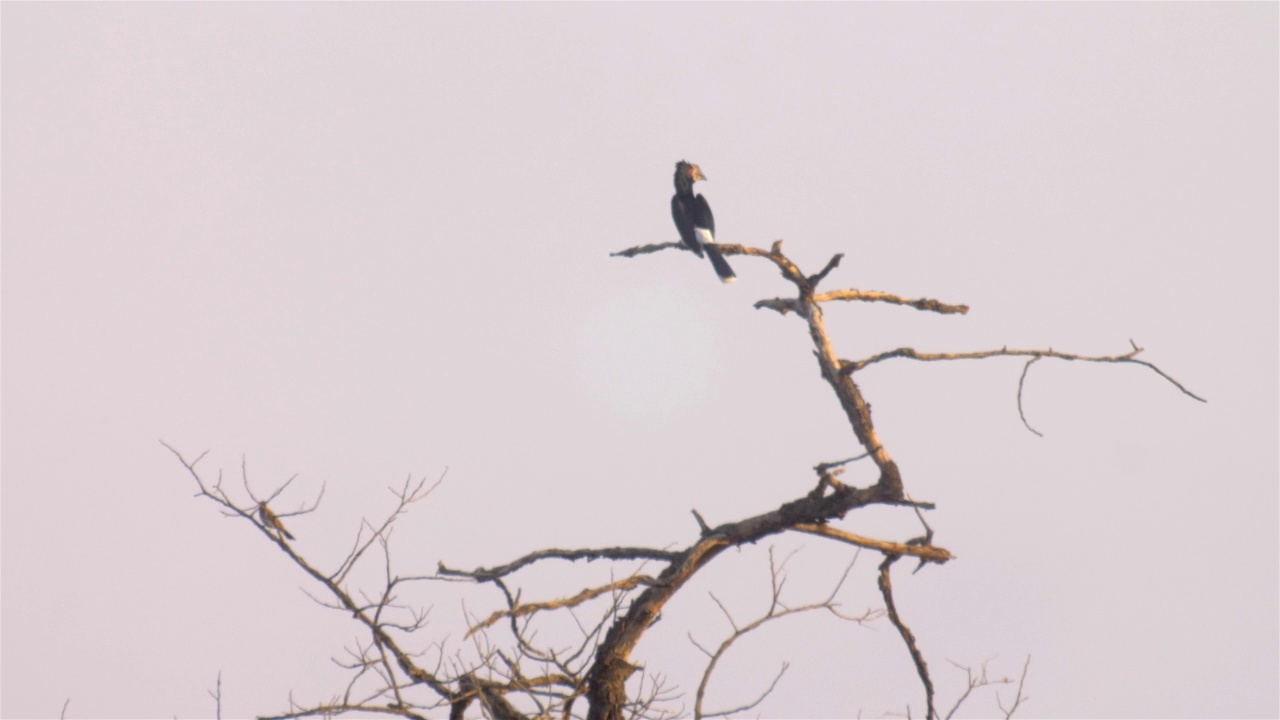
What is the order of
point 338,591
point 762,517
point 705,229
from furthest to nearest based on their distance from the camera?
1. point 705,229
2. point 762,517
3. point 338,591

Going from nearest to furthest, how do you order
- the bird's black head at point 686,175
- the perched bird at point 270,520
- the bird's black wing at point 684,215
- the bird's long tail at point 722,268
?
the perched bird at point 270,520
the bird's long tail at point 722,268
the bird's black wing at point 684,215
the bird's black head at point 686,175

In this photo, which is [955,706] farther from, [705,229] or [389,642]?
[705,229]

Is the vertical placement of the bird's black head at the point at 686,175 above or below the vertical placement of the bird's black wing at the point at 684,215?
above

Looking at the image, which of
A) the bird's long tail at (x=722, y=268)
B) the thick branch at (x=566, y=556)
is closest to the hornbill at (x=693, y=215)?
the bird's long tail at (x=722, y=268)

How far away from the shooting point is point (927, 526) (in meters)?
5.06

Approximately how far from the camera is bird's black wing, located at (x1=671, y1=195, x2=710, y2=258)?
9646 mm

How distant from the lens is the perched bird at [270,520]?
482cm

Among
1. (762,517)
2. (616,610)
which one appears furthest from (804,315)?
(616,610)

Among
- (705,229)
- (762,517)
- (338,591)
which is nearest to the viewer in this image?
(338,591)

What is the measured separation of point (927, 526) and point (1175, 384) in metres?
1.22

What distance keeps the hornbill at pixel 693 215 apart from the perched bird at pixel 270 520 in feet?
14.5

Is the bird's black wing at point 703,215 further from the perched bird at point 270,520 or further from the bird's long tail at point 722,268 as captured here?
the perched bird at point 270,520

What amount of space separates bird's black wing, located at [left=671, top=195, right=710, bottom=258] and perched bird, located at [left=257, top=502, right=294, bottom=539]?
5078 mm

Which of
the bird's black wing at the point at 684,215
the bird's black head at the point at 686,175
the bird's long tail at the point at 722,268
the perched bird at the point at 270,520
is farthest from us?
the bird's black head at the point at 686,175
